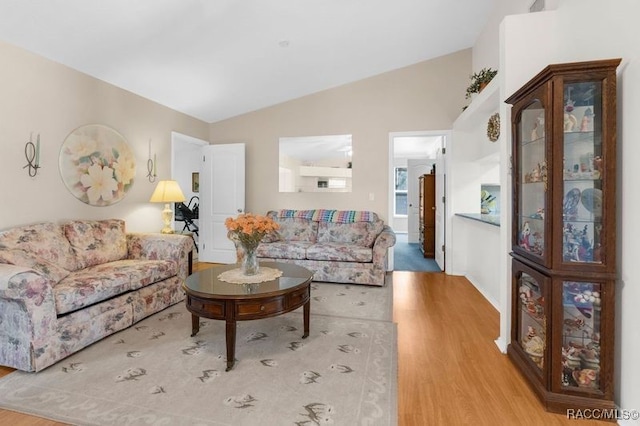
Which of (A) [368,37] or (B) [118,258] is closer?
(B) [118,258]

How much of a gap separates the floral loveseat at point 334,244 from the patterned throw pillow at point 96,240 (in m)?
1.66

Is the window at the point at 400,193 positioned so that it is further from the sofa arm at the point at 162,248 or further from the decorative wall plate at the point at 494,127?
the sofa arm at the point at 162,248

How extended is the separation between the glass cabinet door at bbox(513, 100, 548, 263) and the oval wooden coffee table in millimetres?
1526

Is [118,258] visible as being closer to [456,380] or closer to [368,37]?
[456,380]

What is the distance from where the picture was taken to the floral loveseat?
404 centimetres

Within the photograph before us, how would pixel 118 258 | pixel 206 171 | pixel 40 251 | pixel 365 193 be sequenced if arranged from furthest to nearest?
pixel 206 171 < pixel 365 193 < pixel 118 258 < pixel 40 251

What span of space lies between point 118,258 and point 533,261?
3668 mm

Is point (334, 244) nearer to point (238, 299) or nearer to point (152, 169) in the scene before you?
point (238, 299)

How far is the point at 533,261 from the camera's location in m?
1.88

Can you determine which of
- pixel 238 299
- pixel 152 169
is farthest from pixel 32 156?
pixel 238 299

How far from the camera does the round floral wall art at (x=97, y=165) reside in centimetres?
321

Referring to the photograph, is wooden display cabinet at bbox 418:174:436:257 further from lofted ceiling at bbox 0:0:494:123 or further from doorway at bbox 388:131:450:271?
lofted ceiling at bbox 0:0:494:123

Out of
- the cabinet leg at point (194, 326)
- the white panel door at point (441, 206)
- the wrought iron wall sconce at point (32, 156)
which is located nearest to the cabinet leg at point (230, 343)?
the cabinet leg at point (194, 326)

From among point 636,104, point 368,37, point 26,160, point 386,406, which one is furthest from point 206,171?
point 636,104
